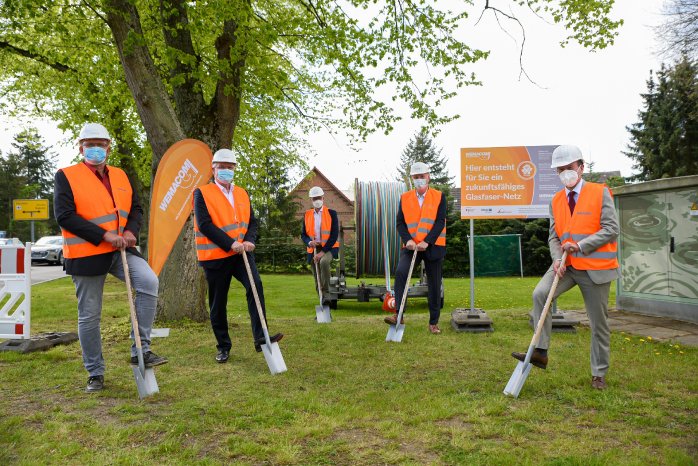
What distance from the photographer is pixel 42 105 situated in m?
15.1

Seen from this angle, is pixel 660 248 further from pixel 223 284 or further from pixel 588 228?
pixel 223 284

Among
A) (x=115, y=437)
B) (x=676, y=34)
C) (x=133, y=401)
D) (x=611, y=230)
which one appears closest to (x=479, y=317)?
(x=611, y=230)

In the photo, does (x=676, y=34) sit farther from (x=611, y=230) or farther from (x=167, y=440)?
(x=167, y=440)

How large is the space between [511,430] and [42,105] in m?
16.0

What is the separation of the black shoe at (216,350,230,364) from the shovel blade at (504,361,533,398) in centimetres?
273

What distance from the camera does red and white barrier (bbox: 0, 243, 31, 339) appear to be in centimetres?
605

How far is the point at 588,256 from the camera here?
432 centimetres

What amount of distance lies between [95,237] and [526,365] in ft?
11.6

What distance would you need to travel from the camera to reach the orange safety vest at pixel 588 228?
429 centimetres

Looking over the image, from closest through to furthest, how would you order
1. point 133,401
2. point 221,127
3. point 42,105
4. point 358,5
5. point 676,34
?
point 133,401 < point 221,127 < point 358,5 < point 42,105 < point 676,34

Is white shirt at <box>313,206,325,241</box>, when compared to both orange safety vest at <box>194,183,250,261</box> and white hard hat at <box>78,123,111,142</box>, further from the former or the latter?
white hard hat at <box>78,123,111,142</box>

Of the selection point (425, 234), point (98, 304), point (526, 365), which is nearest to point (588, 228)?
point (526, 365)

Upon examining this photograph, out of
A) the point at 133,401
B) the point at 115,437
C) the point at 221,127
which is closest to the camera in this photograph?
the point at 115,437

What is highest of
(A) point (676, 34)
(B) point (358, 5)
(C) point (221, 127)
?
(A) point (676, 34)
